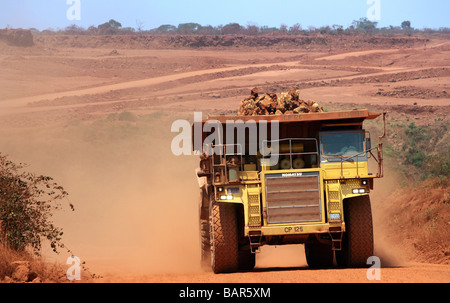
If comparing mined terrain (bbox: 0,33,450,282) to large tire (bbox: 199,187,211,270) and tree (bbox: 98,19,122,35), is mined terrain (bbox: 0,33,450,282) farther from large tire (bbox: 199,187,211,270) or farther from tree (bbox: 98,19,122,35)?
tree (bbox: 98,19,122,35)

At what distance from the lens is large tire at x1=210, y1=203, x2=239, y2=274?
56.0 ft

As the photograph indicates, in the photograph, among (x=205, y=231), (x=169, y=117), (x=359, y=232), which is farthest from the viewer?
(x=169, y=117)

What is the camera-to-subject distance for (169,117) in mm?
55594

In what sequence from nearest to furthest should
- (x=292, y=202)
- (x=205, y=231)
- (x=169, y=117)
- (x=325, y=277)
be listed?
(x=325, y=277), (x=292, y=202), (x=205, y=231), (x=169, y=117)

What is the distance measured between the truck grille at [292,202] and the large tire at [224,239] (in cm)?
85

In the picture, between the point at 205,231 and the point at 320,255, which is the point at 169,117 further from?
the point at 320,255

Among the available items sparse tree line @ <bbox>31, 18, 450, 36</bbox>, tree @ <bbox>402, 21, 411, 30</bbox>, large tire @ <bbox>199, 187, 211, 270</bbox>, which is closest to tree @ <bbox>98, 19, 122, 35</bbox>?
sparse tree line @ <bbox>31, 18, 450, 36</bbox>

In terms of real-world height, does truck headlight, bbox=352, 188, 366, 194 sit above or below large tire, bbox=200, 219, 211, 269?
above

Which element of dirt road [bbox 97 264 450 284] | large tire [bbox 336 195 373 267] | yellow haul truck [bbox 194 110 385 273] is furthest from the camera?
large tire [bbox 336 195 373 267]

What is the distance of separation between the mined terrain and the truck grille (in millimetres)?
1109

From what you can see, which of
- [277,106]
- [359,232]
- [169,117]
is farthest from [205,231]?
[169,117]

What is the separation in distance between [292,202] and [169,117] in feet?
128

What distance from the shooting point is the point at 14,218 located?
17031 mm

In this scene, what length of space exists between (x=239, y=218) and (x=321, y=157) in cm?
214
